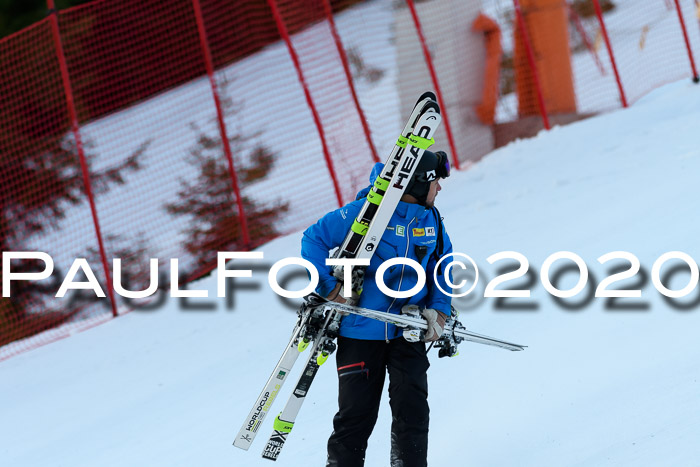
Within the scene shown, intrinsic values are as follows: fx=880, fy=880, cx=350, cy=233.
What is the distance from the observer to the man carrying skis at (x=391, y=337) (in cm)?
383

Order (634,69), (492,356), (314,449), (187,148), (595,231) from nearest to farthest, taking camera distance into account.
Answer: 1. (314,449)
2. (492,356)
3. (595,231)
4. (187,148)
5. (634,69)

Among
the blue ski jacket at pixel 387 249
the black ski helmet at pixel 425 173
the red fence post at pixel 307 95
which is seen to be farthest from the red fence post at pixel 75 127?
the black ski helmet at pixel 425 173

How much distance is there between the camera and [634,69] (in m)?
12.5

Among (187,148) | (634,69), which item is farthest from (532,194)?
(634,69)

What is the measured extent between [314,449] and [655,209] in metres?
3.69

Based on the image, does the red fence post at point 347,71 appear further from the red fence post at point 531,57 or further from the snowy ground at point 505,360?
the red fence post at point 531,57

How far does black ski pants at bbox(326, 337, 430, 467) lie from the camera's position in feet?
12.6

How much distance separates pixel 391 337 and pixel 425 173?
0.73 metres

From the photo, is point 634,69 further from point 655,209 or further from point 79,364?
point 79,364

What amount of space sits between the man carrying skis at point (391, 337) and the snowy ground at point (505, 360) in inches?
26.6

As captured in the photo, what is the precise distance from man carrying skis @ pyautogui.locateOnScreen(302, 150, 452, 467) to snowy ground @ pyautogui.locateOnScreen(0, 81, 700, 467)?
26.6 inches

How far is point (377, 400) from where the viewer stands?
12.8 feet

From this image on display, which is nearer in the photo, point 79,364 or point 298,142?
point 79,364

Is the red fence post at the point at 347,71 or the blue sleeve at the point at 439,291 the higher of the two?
the red fence post at the point at 347,71
